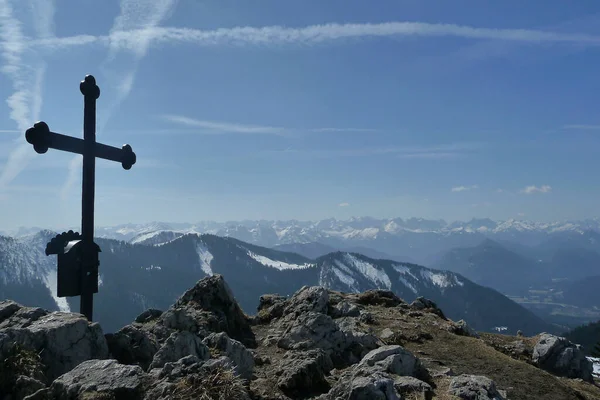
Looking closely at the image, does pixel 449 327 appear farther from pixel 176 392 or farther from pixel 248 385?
pixel 176 392

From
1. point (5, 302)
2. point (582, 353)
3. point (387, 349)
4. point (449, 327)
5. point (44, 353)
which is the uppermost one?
point (5, 302)

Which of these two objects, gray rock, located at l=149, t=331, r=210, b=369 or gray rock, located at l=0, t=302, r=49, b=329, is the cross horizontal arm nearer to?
gray rock, located at l=0, t=302, r=49, b=329

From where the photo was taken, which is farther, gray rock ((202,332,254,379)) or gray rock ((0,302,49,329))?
gray rock ((202,332,254,379))

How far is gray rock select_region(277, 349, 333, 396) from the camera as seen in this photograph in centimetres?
1109

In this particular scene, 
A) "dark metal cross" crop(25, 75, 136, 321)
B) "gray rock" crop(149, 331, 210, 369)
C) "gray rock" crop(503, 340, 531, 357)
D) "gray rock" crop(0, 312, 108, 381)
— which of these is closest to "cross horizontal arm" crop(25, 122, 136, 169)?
"dark metal cross" crop(25, 75, 136, 321)

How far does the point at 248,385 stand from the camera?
1052 centimetres

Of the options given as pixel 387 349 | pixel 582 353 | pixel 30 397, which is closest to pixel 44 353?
pixel 30 397

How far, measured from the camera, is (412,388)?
35.0 ft

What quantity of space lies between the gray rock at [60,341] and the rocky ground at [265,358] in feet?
0.07

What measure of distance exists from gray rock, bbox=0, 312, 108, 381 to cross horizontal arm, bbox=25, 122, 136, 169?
4.32 metres

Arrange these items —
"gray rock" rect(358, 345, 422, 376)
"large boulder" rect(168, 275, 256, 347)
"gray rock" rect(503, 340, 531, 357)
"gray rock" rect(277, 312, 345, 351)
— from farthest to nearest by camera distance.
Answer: "gray rock" rect(503, 340, 531, 357) < "large boulder" rect(168, 275, 256, 347) < "gray rock" rect(277, 312, 345, 351) < "gray rock" rect(358, 345, 422, 376)

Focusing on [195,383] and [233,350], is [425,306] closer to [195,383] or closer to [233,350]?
[233,350]

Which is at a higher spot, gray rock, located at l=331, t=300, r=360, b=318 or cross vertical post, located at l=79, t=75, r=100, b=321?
cross vertical post, located at l=79, t=75, r=100, b=321

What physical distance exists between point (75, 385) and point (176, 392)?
192cm
